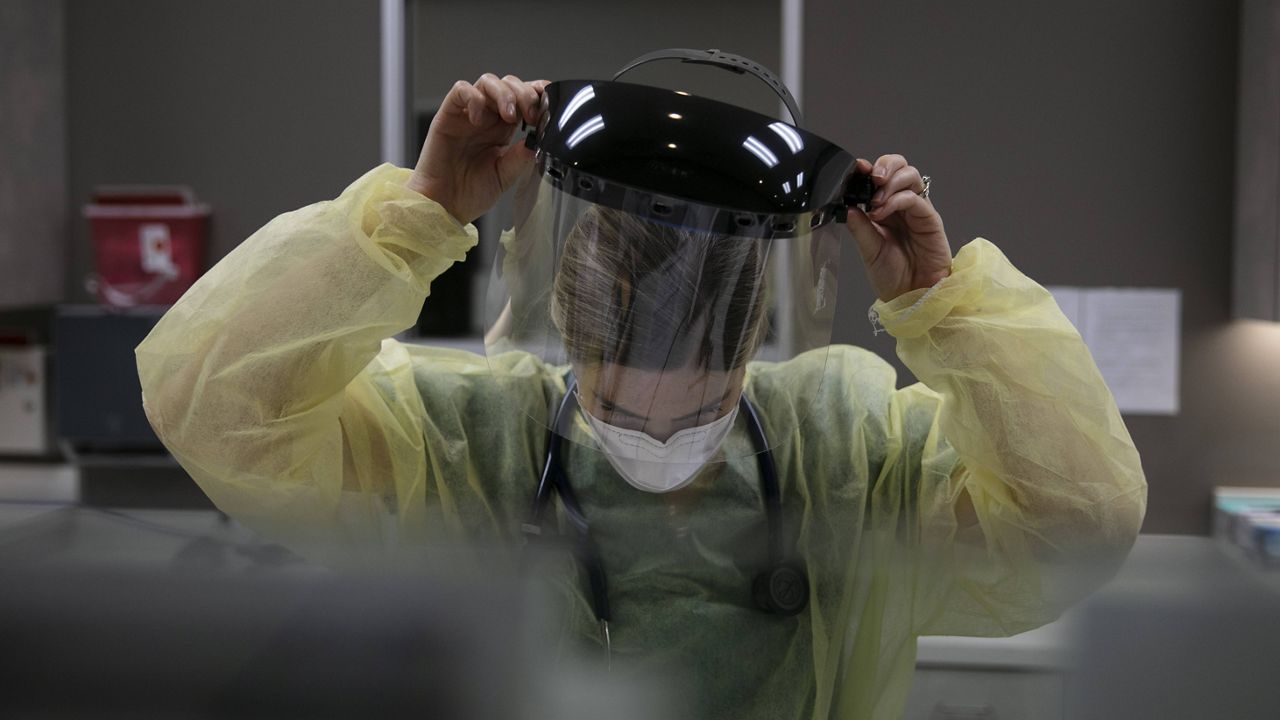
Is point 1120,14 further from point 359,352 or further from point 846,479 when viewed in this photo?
point 359,352

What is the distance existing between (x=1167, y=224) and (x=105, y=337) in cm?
251

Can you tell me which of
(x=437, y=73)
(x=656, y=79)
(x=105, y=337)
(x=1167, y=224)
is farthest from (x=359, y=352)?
(x=437, y=73)

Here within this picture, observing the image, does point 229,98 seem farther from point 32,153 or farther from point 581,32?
point 581,32

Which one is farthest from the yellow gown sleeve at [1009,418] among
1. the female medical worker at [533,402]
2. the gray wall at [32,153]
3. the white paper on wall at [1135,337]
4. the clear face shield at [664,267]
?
the gray wall at [32,153]

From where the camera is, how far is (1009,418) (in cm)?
86

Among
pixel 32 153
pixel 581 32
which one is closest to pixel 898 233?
pixel 32 153

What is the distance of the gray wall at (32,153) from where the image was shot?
7.77 feet

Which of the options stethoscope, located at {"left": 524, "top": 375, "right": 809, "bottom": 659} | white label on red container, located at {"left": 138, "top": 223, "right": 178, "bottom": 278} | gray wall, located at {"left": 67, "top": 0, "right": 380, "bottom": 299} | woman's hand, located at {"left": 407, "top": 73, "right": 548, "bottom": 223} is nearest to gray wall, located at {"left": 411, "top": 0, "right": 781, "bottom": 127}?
gray wall, located at {"left": 67, "top": 0, "right": 380, "bottom": 299}

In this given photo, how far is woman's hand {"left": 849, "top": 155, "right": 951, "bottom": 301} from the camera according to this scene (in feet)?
2.81

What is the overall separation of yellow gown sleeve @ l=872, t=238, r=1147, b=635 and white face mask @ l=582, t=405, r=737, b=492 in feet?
0.64

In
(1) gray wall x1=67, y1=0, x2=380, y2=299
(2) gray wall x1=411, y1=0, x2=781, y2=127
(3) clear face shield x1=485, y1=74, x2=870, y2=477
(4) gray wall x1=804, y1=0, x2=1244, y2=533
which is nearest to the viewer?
(3) clear face shield x1=485, y1=74, x2=870, y2=477

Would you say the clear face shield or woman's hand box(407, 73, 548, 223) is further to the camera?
woman's hand box(407, 73, 548, 223)

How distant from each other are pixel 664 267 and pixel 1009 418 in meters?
0.33

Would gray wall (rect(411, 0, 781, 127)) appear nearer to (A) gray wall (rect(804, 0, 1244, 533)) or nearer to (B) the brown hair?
(A) gray wall (rect(804, 0, 1244, 533))
